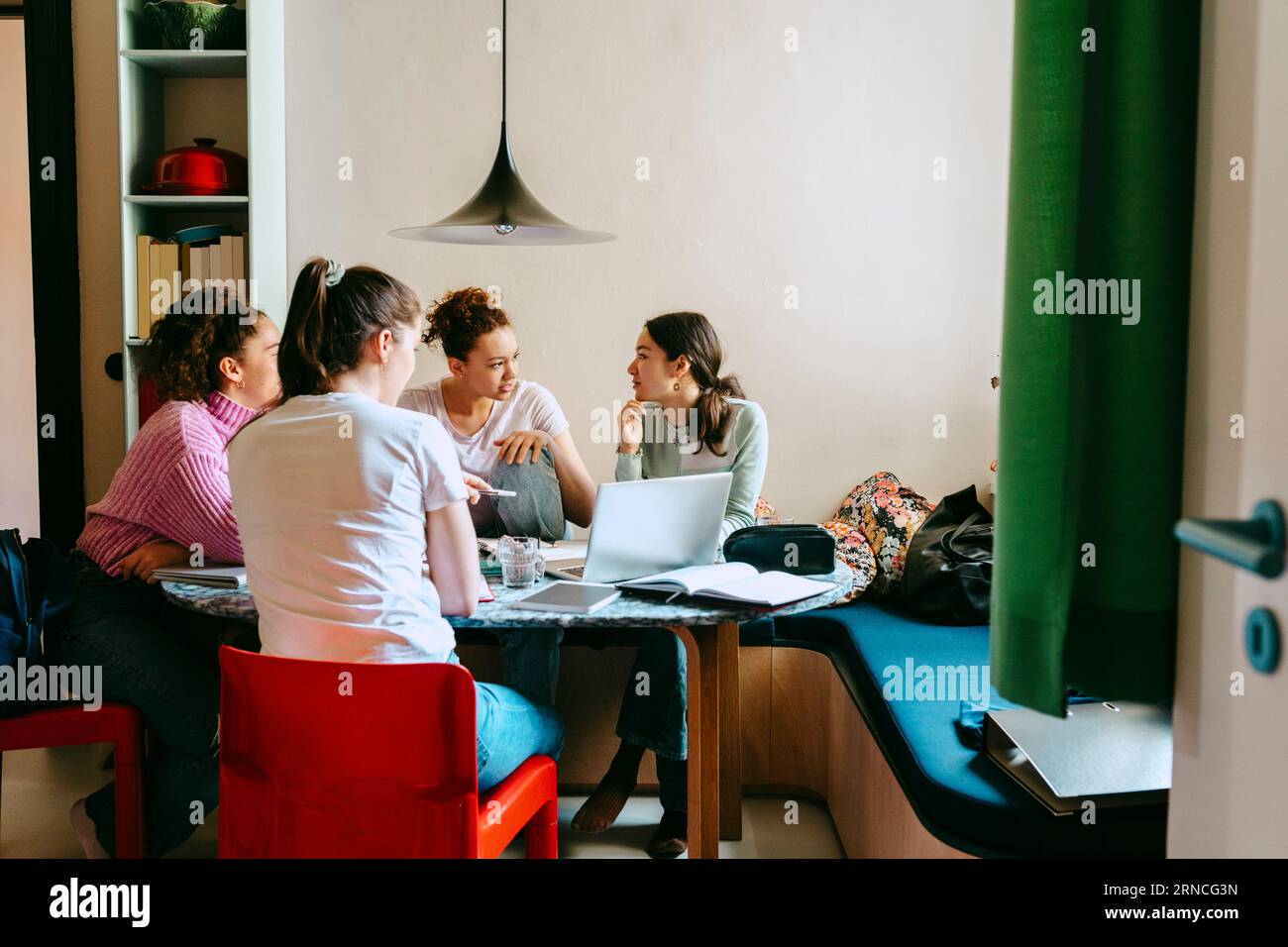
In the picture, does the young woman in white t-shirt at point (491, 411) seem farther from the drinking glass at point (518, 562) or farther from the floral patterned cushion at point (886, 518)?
the floral patterned cushion at point (886, 518)

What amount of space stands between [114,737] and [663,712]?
1213mm

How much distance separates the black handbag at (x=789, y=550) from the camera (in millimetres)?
2406

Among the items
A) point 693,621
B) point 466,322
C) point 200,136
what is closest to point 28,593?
point 466,322

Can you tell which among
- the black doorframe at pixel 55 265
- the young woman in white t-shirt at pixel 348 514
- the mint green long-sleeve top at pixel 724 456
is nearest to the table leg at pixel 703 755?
the young woman in white t-shirt at pixel 348 514

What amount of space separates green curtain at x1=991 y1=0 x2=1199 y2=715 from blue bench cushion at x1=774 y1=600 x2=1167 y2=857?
666mm

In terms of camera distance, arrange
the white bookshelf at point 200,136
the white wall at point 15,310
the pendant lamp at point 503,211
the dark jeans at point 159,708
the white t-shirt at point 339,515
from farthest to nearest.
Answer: the white wall at point 15,310 < the white bookshelf at point 200,136 < the pendant lamp at point 503,211 < the dark jeans at point 159,708 < the white t-shirt at point 339,515

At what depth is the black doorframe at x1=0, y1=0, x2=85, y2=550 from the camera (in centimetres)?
373

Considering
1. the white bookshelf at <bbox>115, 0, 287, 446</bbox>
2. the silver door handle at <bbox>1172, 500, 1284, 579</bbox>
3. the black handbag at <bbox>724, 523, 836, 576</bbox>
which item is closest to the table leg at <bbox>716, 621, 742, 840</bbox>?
the black handbag at <bbox>724, 523, 836, 576</bbox>

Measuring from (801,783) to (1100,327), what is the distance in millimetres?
2311

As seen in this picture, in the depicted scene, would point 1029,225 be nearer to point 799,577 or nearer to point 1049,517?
point 1049,517

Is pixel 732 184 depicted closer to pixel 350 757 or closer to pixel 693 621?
pixel 693 621

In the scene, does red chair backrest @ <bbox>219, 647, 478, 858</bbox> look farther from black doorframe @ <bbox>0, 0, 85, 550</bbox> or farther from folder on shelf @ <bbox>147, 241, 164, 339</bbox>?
black doorframe @ <bbox>0, 0, 85, 550</bbox>

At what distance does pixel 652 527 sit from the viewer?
2236 mm

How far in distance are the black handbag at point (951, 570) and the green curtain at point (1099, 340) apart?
1.91 m
